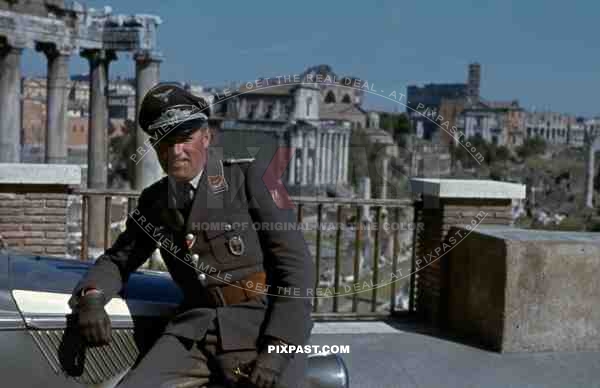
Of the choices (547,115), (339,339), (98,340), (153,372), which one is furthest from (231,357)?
(547,115)

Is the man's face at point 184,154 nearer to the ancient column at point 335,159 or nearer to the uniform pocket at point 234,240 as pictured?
the uniform pocket at point 234,240

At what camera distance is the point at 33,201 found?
20.0ft

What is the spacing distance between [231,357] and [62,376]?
60 centimetres

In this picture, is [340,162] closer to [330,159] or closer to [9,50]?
[330,159]

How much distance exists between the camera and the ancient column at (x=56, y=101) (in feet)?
71.5

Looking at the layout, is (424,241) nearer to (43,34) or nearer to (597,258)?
(597,258)

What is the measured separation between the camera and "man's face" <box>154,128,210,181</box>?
3033 millimetres

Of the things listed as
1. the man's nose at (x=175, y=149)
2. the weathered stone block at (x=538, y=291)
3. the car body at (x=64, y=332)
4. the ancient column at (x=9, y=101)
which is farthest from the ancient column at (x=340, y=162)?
the man's nose at (x=175, y=149)

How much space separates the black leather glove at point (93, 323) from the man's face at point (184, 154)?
1.89 feet

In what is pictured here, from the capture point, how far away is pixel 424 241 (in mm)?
6766

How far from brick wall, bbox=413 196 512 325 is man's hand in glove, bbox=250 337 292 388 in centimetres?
376

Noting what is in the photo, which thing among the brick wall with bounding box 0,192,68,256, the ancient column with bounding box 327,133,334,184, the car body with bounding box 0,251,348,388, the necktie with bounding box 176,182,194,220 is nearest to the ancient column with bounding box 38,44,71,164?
the ancient column with bounding box 327,133,334,184

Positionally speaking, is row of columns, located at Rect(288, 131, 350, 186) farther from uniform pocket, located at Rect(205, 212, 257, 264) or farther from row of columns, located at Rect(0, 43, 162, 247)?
uniform pocket, located at Rect(205, 212, 257, 264)

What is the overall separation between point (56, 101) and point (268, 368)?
20592mm
